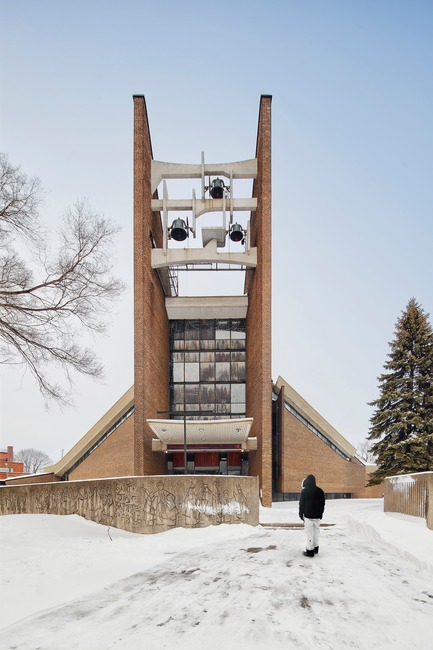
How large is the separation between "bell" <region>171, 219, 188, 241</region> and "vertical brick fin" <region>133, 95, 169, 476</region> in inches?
54.8

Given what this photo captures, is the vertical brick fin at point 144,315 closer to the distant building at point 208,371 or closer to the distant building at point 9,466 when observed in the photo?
the distant building at point 208,371

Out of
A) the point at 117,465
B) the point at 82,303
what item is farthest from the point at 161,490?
the point at 117,465

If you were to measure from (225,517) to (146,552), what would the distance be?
17.9ft

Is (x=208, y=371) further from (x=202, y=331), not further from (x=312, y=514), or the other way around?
(x=312, y=514)

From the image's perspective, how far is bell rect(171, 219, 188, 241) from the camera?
1228 inches

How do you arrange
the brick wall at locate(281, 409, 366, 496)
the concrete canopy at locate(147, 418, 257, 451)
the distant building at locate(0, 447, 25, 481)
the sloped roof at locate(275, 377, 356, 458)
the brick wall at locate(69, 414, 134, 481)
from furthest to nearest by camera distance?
the distant building at locate(0, 447, 25, 481)
the sloped roof at locate(275, 377, 356, 458)
the brick wall at locate(281, 409, 366, 496)
the brick wall at locate(69, 414, 134, 481)
the concrete canopy at locate(147, 418, 257, 451)

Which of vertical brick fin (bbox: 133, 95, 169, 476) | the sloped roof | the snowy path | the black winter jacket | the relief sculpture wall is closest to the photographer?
the snowy path

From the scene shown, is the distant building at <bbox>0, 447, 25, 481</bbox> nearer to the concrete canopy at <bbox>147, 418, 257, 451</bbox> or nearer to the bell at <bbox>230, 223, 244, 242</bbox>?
the concrete canopy at <bbox>147, 418, 257, 451</bbox>

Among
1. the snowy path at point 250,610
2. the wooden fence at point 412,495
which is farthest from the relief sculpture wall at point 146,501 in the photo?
the snowy path at point 250,610

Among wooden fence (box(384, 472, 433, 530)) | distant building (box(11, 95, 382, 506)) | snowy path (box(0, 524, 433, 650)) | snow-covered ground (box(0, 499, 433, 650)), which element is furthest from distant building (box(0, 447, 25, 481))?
snowy path (box(0, 524, 433, 650))

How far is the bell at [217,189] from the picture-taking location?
105 ft

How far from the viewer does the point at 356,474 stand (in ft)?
120

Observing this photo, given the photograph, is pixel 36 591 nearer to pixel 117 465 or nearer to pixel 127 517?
pixel 127 517

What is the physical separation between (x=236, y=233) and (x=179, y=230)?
3463mm
